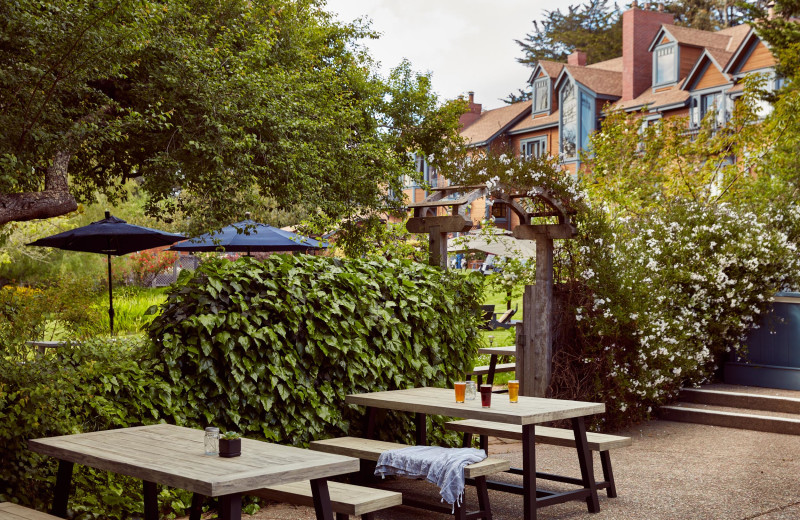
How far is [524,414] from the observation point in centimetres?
560

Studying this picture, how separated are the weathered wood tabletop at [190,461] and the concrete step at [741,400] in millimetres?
7191

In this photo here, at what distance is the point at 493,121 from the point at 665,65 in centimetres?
1106

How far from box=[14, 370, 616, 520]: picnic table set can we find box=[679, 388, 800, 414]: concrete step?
13.1 ft

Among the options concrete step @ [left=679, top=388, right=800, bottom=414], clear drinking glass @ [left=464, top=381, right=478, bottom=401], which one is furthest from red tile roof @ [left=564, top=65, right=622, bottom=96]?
clear drinking glass @ [left=464, top=381, right=478, bottom=401]

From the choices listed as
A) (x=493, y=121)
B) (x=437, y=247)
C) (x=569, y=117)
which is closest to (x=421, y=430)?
(x=437, y=247)

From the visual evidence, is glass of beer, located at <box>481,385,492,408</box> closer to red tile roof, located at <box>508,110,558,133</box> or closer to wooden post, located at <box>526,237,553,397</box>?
wooden post, located at <box>526,237,553,397</box>

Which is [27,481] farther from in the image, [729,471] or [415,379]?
[729,471]

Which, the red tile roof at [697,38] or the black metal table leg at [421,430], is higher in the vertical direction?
the red tile roof at [697,38]

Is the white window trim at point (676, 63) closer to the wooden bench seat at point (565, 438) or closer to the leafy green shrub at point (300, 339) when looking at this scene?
the leafy green shrub at point (300, 339)

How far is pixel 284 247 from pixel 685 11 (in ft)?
116

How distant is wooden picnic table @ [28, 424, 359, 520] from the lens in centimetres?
378

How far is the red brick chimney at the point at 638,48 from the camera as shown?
1359 inches

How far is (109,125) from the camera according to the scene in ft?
35.1

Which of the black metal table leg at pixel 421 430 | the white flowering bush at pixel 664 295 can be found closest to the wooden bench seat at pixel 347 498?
the black metal table leg at pixel 421 430
